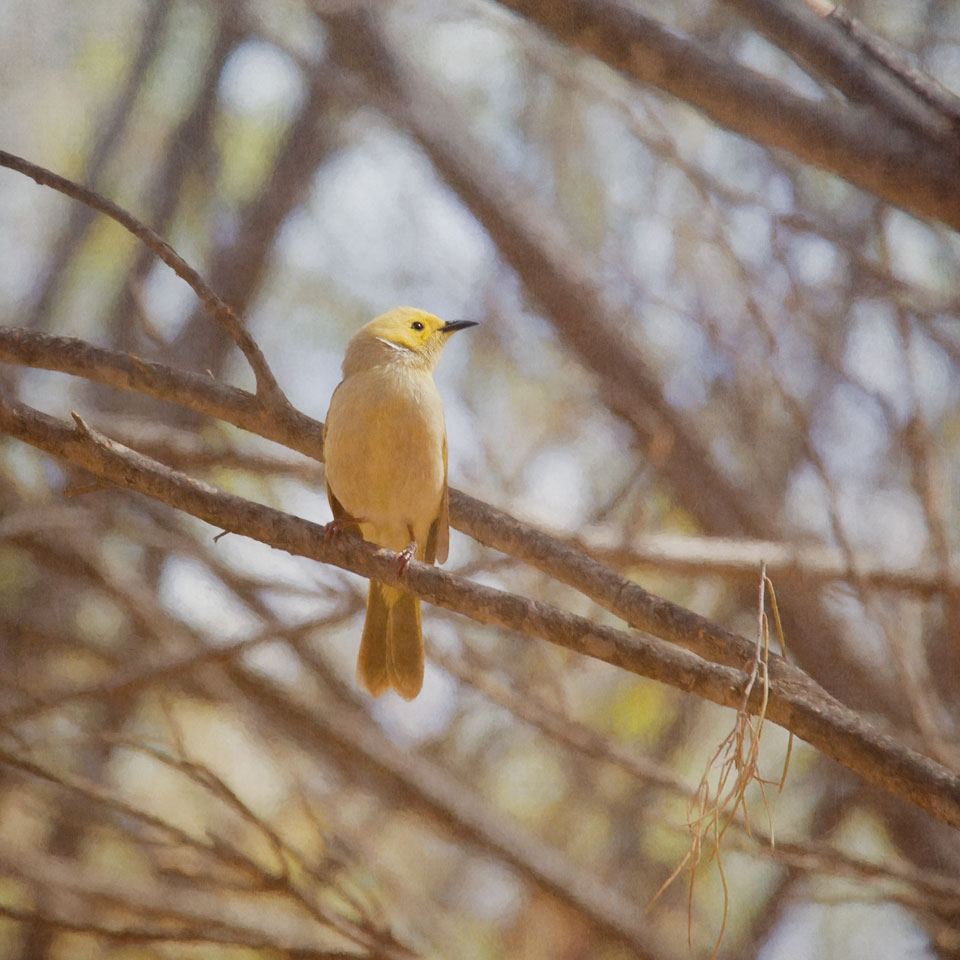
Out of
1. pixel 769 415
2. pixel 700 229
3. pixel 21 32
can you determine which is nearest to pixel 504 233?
pixel 700 229

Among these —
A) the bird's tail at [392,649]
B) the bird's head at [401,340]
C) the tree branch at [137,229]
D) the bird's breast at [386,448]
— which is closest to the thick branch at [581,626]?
the tree branch at [137,229]

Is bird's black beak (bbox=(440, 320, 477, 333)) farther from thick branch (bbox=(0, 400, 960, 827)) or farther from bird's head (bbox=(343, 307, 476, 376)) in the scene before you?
thick branch (bbox=(0, 400, 960, 827))

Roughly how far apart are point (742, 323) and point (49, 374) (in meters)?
2.64

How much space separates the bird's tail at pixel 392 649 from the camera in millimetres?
2752

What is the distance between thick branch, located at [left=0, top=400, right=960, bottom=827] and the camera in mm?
1651

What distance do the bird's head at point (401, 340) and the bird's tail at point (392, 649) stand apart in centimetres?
64

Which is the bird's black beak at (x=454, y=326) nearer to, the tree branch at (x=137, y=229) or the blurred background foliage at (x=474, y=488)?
the blurred background foliage at (x=474, y=488)

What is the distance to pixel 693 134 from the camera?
3461mm

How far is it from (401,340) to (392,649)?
0.91 m

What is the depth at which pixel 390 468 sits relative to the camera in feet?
8.41

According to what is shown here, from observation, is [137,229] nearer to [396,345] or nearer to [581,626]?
[396,345]

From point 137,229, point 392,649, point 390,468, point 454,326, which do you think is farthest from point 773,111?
point 392,649

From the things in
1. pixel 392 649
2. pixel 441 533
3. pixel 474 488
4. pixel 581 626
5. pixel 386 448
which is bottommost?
pixel 581 626

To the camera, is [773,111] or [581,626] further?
[773,111]
